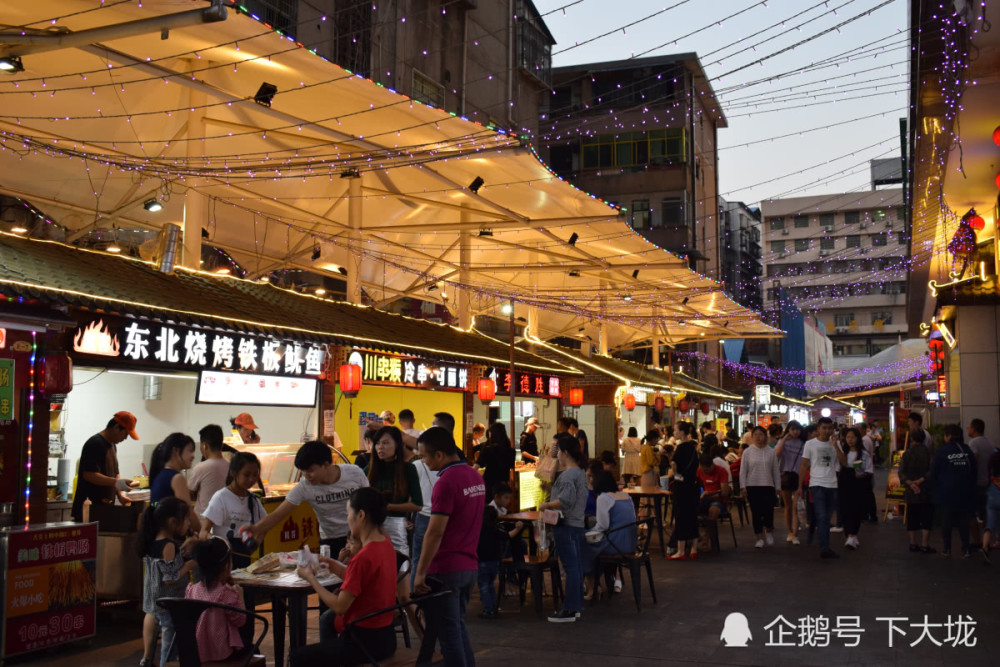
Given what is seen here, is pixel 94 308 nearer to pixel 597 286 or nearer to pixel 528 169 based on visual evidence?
pixel 528 169

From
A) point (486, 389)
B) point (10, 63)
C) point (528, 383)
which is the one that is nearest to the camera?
point (10, 63)

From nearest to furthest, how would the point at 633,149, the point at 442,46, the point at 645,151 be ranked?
the point at 442,46
the point at 645,151
the point at 633,149

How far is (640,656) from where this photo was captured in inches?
293

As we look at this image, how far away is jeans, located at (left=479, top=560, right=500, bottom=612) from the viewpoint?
8.97 metres

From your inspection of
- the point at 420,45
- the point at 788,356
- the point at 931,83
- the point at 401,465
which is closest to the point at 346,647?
the point at 401,465

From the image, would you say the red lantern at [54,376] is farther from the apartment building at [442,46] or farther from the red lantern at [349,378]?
the apartment building at [442,46]

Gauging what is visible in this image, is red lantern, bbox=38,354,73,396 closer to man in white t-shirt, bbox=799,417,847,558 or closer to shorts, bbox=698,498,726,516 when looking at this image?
shorts, bbox=698,498,726,516

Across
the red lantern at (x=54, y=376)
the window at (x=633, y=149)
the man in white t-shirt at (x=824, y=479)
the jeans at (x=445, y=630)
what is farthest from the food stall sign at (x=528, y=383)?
the window at (x=633, y=149)

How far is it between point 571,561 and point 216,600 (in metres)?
4.05

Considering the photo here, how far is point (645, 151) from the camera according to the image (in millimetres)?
41969

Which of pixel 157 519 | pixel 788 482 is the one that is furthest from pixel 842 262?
pixel 157 519

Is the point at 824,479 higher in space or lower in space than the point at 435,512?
lower

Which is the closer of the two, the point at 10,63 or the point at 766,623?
the point at 766,623

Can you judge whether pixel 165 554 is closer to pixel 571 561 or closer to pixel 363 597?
pixel 363 597
